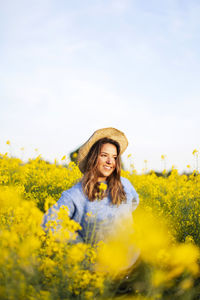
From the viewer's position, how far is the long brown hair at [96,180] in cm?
250

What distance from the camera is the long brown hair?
2.50 meters

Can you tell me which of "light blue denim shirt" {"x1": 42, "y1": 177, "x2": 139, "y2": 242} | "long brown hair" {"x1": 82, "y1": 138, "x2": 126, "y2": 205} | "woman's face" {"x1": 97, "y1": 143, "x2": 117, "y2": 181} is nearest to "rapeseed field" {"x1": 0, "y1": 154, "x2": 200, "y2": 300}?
"light blue denim shirt" {"x1": 42, "y1": 177, "x2": 139, "y2": 242}

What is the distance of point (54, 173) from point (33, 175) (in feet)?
1.37

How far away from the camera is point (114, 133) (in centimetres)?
282

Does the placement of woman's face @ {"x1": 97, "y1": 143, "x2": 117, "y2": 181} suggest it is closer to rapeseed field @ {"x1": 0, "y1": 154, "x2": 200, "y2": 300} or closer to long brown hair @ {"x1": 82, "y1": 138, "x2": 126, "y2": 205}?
long brown hair @ {"x1": 82, "y1": 138, "x2": 126, "y2": 205}

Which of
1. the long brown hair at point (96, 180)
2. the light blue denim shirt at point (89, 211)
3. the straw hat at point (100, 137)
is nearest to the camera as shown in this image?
the light blue denim shirt at point (89, 211)

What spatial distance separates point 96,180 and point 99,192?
117 mm

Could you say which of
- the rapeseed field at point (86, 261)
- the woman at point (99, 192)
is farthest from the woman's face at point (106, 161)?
the rapeseed field at point (86, 261)

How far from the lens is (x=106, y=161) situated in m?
2.57

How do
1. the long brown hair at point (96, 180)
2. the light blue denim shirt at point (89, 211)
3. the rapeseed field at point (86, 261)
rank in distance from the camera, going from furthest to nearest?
the long brown hair at point (96, 180), the light blue denim shirt at point (89, 211), the rapeseed field at point (86, 261)

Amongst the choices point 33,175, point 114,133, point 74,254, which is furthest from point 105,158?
point 33,175

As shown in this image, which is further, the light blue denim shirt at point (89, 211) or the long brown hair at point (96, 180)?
the long brown hair at point (96, 180)

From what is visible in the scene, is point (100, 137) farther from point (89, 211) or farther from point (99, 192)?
point (89, 211)

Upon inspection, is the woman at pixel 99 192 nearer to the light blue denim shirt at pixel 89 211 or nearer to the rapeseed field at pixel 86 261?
the light blue denim shirt at pixel 89 211
